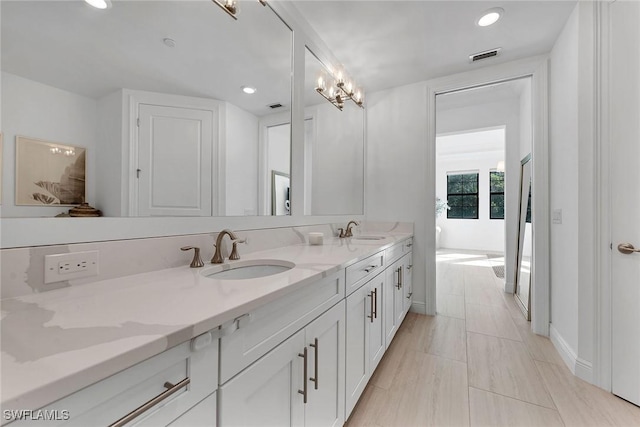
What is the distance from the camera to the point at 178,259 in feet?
3.67

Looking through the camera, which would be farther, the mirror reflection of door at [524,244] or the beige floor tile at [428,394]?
the mirror reflection of door at [524,244]

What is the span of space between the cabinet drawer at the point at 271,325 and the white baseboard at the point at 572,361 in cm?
183

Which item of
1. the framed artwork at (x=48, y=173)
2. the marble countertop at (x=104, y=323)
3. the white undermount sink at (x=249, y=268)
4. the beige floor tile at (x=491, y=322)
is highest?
the framed artwork at (x=48, y=173)

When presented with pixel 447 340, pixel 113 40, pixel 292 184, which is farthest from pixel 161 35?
pixel 447 340

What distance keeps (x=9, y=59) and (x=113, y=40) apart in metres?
0.32

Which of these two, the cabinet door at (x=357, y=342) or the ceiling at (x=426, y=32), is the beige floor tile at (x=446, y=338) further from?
the ceiling at (x=426, y=32)

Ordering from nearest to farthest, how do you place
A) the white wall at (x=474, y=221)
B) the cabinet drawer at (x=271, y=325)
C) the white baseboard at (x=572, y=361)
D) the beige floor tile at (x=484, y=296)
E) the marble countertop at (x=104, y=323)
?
1. the marble countertop at (x=104, y=323)
2. the cabinet drawer at (x=271, y=325)
3. the white baseboard at (x=572, y=361)
4. the beige floor tile at (x=484, y=296)
5. the white wall at (x=474, y=221)

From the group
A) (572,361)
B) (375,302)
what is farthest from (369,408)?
(572,361)

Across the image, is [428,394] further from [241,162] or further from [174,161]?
[174,161]

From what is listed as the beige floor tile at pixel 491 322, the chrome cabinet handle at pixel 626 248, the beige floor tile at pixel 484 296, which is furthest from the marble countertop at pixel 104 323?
the beige floor tile at pixel 484 296

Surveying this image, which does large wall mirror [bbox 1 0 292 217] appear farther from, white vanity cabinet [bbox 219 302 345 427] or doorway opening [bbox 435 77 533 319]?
doorway opening [bbox 435 77 533 319]

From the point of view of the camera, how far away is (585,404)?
149 cm

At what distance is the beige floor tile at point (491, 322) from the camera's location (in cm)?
234

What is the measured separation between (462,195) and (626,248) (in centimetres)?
630
